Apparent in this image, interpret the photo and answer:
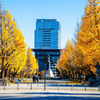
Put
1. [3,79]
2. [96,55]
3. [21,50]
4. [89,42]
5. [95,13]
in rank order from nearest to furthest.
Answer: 1. [96,55]
2. [89,42]
3. [95,13]
4. [3,79]
5. [21,50]

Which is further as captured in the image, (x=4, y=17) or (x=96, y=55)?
(x=4, y=17)

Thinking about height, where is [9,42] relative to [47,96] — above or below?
above

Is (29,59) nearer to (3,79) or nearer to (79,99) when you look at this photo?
(3,79)

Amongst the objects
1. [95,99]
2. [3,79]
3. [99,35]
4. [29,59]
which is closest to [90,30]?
[99,35]

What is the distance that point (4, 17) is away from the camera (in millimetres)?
33469

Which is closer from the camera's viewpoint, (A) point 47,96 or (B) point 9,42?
(A) point 47,96

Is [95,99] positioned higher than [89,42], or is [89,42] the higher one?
[89,42]

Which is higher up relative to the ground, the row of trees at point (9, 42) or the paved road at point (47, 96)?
the row of trees at point (9, 42)

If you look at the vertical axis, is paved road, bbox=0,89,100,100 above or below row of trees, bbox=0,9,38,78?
below

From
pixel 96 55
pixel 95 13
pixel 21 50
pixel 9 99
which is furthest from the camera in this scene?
pixel 21 50

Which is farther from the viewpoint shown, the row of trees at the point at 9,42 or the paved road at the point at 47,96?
the row of trees at the point at 9,42

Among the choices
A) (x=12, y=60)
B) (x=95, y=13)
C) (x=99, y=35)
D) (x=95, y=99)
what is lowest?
(x=95, y=99)

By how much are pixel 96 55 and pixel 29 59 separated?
42.6 metres

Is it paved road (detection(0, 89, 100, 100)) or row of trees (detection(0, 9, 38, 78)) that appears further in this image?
row of trees (detection(0, 9, 38, 78))
